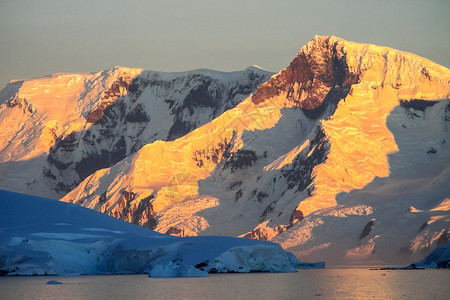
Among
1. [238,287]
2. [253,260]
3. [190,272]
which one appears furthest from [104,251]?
[238,287]

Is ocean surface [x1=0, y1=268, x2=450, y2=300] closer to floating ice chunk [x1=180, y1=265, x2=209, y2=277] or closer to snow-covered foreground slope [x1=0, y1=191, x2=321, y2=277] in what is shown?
snow-covered foreground slope [x1=0, y1=191, x2=321, y2=277]

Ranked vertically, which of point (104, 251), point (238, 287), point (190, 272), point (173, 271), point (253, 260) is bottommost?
point (253, 260)

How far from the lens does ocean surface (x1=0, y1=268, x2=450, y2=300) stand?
13488cm

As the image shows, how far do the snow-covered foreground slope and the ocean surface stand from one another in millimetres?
2388

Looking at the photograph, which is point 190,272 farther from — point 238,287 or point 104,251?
point 238,287

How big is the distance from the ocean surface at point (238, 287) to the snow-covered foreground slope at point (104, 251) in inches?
94.0

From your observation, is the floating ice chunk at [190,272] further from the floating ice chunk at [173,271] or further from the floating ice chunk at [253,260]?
the floating ice chunk at [253,260]

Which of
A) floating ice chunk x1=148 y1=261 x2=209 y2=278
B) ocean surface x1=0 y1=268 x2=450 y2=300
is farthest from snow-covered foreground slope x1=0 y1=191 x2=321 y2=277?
ocean surface x1=0 y1=268 x2=450 y2=300

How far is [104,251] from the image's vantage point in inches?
7165

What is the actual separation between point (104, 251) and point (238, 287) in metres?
39.1

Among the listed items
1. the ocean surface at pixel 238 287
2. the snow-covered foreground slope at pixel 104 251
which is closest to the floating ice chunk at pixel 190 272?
the snow-covered foreground slope at pixel 104 251

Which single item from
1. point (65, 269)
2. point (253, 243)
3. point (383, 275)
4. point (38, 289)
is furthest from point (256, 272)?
point (38, 289)

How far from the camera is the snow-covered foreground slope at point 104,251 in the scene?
170625 mm

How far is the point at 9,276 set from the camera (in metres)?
171
